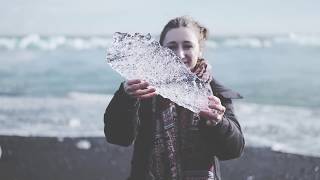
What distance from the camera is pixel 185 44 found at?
250cm

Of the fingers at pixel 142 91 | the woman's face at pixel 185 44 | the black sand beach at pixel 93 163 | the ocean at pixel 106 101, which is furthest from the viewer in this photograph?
the ocean at pixel 106 101

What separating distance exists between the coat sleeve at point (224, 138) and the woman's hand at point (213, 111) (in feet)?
0.12

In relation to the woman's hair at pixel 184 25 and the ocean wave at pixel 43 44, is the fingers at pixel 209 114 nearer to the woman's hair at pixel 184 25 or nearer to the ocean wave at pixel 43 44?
the woman's hair at pixel 184 25

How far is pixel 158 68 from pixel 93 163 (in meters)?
3.73

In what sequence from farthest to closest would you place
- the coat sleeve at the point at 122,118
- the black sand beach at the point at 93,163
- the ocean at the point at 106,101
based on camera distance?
the ocean at the point at 106,101, the black sand beach at the point at 93,163, the coat sleeve at the point at 122,118

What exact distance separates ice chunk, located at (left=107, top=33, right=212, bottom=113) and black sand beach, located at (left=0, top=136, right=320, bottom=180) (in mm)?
3244

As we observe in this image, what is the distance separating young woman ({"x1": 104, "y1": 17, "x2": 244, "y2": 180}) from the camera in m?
2.41

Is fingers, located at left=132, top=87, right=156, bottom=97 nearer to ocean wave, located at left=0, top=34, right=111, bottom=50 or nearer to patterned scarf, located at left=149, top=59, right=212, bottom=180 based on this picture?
patterned scarf, located at left=149, top=59, right=212, bottom=180

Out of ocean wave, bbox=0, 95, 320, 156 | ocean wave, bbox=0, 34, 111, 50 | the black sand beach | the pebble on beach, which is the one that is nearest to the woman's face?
the black sand beach

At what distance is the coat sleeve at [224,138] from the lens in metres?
2.36

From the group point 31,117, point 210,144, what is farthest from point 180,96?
point 31,117

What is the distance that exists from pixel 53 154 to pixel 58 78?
11.0 meters

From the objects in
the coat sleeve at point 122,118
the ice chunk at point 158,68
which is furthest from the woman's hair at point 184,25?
the coat sleeve at point 122,118

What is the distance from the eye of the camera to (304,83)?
14609 millimetres
